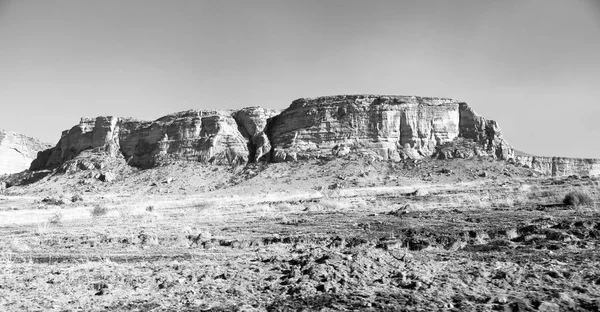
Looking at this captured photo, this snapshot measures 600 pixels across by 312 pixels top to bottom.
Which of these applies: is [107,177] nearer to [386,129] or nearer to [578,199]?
[386,129]

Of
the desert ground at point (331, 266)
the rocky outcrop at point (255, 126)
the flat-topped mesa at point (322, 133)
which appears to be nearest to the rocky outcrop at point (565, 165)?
the flat-topped mesa at point (322, 133)

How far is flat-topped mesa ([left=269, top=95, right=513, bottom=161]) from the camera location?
7469 centimetres

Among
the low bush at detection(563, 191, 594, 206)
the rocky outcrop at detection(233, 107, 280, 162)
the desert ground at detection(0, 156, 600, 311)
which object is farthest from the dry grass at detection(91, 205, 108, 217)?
the rocky outcrop at detection(233, 107, 280, 162)

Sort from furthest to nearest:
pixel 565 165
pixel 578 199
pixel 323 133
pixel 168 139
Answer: pixel 565 165, pixel 168 139, pixel 323 133, pixel 578 199

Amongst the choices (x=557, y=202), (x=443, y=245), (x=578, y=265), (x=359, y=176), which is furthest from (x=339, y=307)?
(x=359, y=176)

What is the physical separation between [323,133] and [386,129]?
1200 centimetres

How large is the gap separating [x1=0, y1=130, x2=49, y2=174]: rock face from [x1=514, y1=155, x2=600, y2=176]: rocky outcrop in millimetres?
134083

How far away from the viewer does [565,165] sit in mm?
96875

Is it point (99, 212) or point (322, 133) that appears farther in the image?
point (322, 133)

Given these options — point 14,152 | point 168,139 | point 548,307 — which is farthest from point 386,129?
point 14,152

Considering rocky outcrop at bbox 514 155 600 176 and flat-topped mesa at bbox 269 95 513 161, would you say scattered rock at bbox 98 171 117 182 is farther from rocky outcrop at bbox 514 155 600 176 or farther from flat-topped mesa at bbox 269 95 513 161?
rocky outcrop at bbox 514 155 600 176

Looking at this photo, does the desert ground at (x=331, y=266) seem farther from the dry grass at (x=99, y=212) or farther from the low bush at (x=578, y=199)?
the dry grass at (x=99, y=212)

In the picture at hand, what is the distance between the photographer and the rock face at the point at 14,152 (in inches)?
4373

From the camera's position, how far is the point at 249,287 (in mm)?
6730
